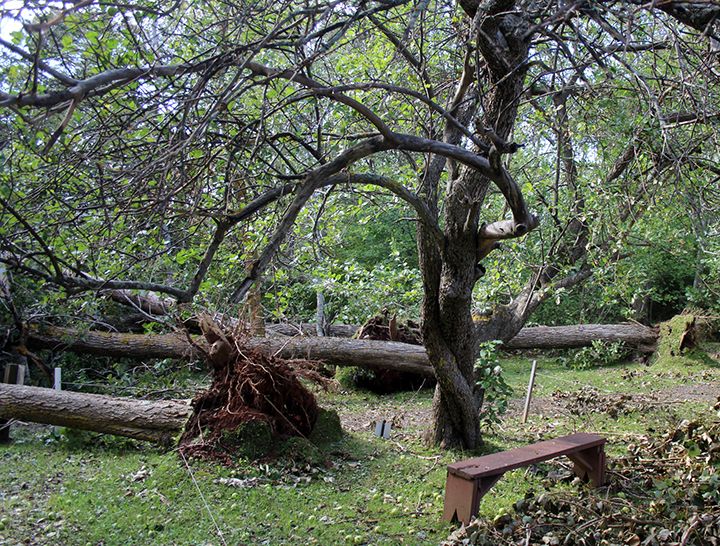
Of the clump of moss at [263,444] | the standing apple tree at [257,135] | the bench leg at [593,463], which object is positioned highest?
the standing apple tree at [257,135]

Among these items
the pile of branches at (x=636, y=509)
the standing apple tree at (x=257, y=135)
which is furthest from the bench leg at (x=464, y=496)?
the standing apple tree at (x=257, y=135)

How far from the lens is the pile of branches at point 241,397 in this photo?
492 centimetres

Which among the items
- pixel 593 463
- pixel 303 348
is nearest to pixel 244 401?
pixel 593 463

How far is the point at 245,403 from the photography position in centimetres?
510

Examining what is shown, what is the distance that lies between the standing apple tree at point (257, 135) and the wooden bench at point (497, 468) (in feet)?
3.93

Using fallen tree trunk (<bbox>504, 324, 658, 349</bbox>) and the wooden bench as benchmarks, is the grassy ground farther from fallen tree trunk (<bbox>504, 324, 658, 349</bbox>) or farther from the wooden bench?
fallen tree trunk (<bbox>504, 324, 658, 349</bbox>)

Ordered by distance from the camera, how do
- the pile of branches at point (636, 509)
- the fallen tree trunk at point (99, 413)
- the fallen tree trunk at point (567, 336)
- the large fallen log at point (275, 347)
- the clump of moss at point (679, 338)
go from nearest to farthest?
the pile of branches at point (636, 509)
the fallen tree trunk at point (99, 413)
the large fallen log at point (275, 347)
the clump of moss at point (679, 338)
the fallen tree trunk at point (567, 336)

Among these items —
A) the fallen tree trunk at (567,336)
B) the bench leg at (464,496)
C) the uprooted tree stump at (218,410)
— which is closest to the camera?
the bench leg at (464,496)

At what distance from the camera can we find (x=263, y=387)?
5207 millimetres

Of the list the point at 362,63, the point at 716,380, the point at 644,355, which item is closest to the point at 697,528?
the point at 362,63

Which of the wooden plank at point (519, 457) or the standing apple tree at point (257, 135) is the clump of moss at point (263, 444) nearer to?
the standing apple tree at point (257, 135)

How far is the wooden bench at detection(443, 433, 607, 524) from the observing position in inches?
137

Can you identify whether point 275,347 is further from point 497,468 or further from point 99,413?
point 497,468

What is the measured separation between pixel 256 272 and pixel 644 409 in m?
5.89
